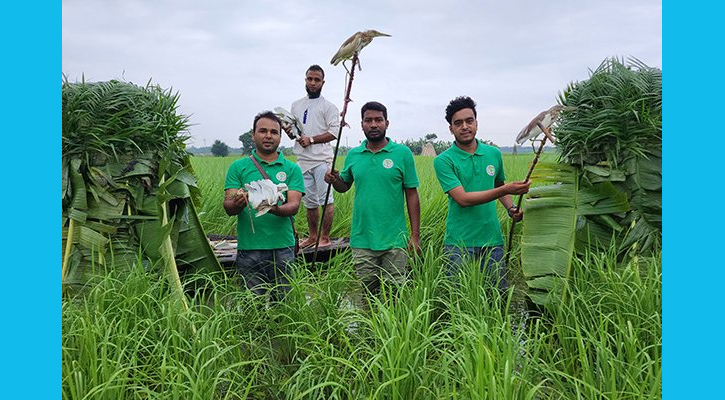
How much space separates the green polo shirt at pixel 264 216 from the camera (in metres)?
3.63

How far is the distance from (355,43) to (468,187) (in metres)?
1.24

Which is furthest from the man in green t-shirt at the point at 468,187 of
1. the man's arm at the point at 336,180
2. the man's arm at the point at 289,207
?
the man's arm at the point at 289,207

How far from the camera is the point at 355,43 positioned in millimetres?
3791

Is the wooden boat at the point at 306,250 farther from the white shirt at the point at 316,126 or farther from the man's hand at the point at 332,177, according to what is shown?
the man's hand at the point at 332,177

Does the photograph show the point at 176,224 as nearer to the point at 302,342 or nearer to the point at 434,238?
the point at 302,342

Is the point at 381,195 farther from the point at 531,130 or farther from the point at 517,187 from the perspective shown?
the point at 531,130

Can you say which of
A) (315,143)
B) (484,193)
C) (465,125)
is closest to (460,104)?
(465,125)

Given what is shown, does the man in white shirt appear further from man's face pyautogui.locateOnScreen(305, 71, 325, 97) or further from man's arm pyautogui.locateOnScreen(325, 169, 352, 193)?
man's arm pyautogui.locateOnScreen(325, 169, 352, 193)

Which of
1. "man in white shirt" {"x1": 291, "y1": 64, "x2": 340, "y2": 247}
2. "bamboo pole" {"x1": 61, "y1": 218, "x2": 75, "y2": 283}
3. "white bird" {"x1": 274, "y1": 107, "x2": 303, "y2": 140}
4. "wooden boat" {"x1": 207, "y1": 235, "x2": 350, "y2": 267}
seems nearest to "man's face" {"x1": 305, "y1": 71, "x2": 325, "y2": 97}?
"man in white shirt" {"x1": 291, "y1": 64, "x2": 340, "y2": 247}

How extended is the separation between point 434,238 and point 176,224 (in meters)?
2.71

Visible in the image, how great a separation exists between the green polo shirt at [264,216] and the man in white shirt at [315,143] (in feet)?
5.95

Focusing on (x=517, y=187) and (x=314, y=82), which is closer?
(x=517, y=187)

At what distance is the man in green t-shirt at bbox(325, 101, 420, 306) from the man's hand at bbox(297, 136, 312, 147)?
1.60 meters

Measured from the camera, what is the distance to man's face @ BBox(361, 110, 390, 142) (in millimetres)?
3731
